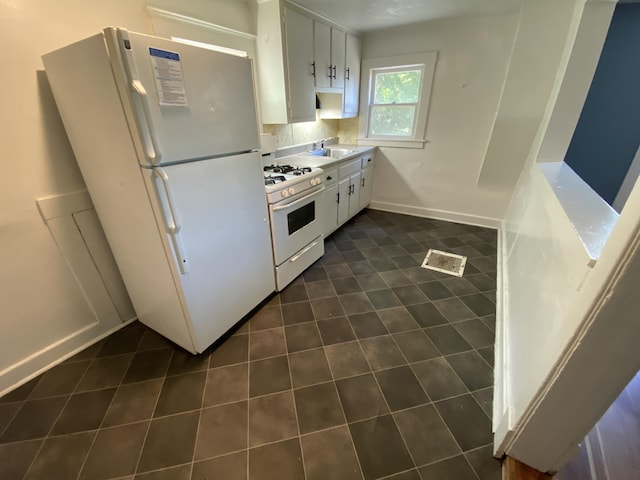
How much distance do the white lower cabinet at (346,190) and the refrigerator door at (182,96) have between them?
1.28 m

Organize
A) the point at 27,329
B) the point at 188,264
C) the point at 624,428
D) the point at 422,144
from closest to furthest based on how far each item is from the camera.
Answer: the point at 624,428
the point at 188,264
the point at 27,329
the point at 422,144

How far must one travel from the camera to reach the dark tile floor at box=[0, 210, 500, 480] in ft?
3.93

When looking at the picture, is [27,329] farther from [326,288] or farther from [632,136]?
[632,136]

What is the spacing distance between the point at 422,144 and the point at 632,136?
188 cm

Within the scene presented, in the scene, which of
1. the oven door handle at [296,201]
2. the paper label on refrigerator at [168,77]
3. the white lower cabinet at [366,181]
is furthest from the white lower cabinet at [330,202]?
the paper label on refrigerator at [168,77]

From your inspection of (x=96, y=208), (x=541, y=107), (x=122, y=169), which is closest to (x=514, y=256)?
(x=541, y=107)

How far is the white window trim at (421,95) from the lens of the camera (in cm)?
312

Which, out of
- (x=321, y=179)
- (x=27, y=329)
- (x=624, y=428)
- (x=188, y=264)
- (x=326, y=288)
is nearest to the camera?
(x=624, y=428)

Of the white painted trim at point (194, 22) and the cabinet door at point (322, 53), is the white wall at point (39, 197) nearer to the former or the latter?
the white painted trim at point (194, 22)

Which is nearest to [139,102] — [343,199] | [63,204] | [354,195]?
[63,204]

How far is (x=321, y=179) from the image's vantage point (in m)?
2.49

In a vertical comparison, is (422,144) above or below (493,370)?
above

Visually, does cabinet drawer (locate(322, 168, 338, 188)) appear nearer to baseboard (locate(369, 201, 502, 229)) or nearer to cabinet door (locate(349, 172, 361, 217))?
cabinet door (locate(349, 172, 361, 217))

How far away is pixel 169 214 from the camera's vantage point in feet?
4.22
